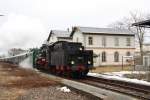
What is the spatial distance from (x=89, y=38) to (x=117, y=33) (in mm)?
5620

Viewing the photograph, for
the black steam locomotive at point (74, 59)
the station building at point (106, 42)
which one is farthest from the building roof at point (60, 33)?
the black steam locomotive at point (74, 59)

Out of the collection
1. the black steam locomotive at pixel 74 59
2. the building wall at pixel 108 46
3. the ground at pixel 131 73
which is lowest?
the ground at pixel 131 73

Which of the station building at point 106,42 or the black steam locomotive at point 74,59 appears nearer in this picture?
the black steam locomotive at point 74,59

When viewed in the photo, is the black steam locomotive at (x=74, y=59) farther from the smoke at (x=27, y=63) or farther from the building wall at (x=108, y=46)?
the smoke at (x=27, y=63)

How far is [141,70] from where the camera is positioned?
32406 mm

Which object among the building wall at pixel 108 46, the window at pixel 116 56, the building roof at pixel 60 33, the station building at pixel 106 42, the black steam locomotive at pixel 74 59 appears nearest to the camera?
the black steam locomotive at pixel 74 59

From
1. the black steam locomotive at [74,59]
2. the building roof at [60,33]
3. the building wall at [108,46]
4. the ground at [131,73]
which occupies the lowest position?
the ground at [131,73]

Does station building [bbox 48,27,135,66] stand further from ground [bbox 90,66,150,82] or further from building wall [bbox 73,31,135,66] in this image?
ground [bbox 90,66,150,82]

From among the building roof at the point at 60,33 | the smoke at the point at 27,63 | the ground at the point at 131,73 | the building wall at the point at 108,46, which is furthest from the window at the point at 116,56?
the ground at the point at 131,73

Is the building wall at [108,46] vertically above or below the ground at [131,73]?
above

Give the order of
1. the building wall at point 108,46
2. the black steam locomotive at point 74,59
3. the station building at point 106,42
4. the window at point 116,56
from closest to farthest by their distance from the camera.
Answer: the black steam locomotive at point 74,59
the building wall at point 108,46
the station building at point 106,42
the window at point 116,56

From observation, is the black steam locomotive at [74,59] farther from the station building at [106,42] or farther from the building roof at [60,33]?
the building roof at [60,33]

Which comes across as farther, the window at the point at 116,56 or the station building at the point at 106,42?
the window at the point at 116,56

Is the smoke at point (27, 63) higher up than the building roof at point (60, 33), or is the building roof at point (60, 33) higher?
the building roof at point (60, 33)
